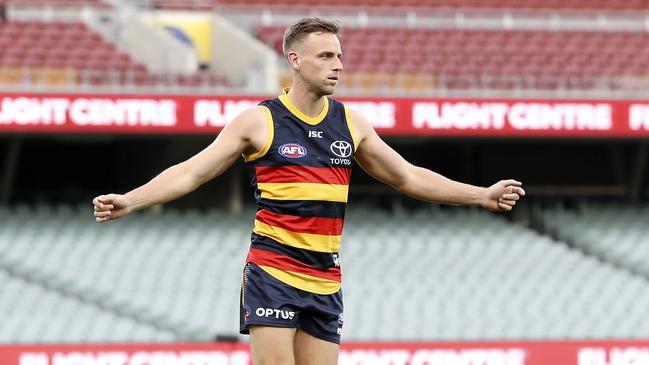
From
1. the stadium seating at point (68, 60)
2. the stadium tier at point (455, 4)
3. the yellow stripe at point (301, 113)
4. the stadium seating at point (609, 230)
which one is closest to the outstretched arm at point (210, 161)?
the yellow stripe at point (301, 113)

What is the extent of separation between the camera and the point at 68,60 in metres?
16.6

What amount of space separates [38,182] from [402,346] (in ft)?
23.7

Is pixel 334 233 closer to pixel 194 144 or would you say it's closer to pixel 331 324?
pixel 331 324

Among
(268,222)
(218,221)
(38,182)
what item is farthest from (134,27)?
(268,222)

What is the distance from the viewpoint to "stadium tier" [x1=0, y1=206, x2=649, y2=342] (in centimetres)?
1384

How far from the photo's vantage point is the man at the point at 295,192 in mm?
5125

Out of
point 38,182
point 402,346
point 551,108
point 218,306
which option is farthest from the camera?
point 38,182

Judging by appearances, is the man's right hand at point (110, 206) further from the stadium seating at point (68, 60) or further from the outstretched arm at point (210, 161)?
the stadium seating at point (68, 60)

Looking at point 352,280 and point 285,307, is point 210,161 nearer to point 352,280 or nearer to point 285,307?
point 285,307

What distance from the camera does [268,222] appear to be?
5219 mm

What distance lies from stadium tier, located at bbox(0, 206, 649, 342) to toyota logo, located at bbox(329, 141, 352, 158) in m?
7.97

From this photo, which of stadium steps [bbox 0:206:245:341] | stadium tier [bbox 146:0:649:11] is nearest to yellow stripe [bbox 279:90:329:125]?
stadium steps [bbox 0:206:245:341]

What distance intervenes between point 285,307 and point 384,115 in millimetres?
10207

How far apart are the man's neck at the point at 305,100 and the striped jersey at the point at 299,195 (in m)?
0.02
